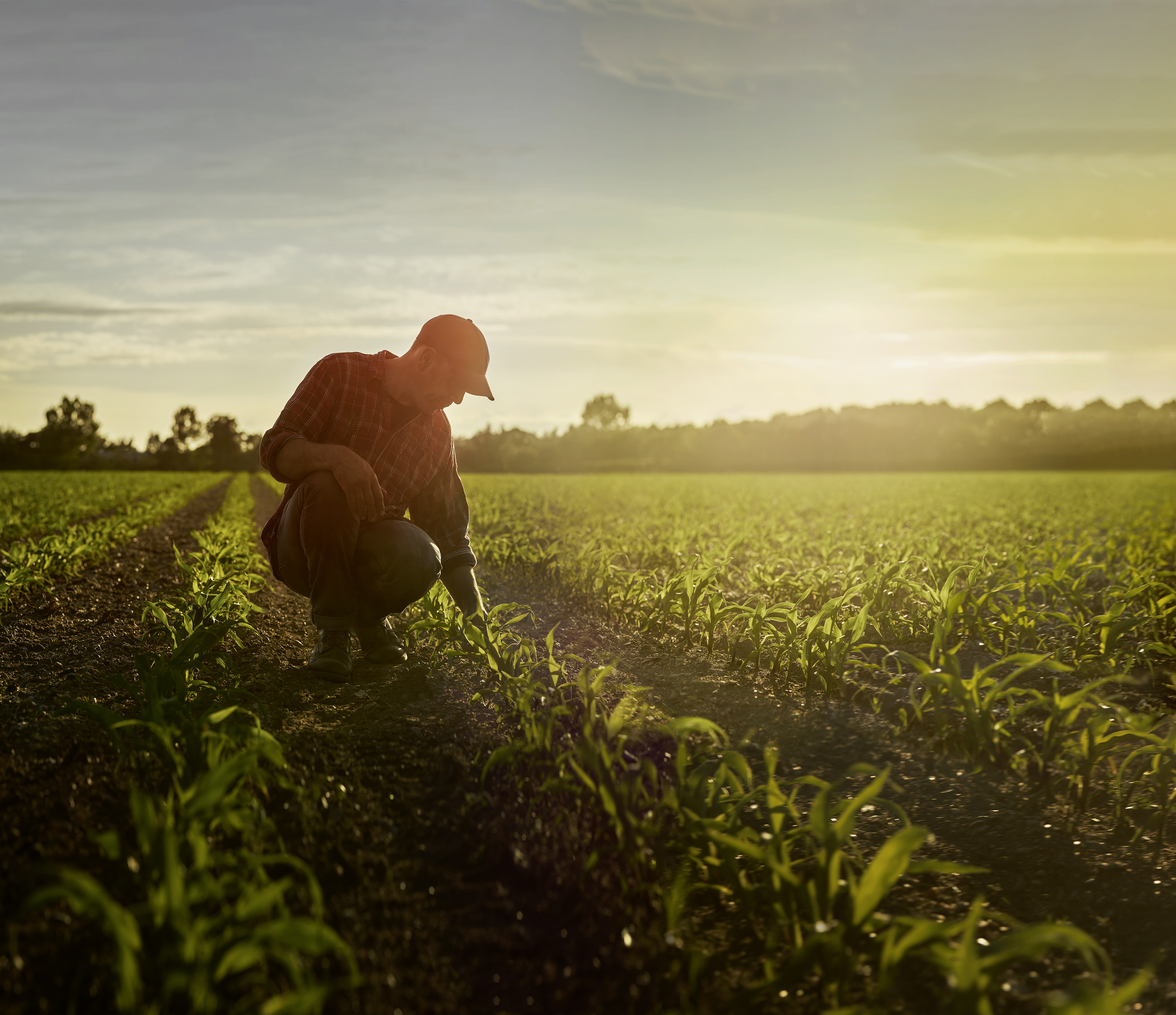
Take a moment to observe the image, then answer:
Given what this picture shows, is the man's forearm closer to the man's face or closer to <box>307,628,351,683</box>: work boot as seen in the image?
the man's face

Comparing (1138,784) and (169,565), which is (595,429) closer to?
(169,565)

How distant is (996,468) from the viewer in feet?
148

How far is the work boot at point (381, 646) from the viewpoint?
135 inches

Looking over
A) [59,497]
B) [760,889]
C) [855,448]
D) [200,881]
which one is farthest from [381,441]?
[855,448]

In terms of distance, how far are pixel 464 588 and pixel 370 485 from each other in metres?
0.69

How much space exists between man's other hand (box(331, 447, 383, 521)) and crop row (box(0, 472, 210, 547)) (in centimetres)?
657

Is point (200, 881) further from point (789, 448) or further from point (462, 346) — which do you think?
point (789, 448)

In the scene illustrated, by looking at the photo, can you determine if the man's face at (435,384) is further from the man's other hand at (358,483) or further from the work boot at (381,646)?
the work boot at (381,646)

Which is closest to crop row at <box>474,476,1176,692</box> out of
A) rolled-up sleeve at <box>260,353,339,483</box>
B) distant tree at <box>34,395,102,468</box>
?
rolled-up sleeve at <box>260,353,339,483</box>

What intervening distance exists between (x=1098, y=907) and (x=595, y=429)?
6527cm

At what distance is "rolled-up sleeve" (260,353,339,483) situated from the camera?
304 cm

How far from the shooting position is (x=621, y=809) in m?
1.79

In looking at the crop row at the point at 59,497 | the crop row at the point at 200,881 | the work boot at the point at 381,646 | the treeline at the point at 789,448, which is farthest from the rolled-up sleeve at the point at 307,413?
the treeline at the point at 789,448

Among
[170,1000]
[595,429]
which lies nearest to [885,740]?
[170,1000]
